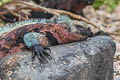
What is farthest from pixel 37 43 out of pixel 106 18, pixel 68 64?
pixel 106 18

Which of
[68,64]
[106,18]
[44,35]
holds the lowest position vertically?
[106,18]

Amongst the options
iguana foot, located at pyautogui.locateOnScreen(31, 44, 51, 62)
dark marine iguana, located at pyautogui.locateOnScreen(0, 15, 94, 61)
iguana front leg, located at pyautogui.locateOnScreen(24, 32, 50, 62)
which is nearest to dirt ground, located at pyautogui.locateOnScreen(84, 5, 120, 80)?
dark marine iguana, located at pyautogui.locateOnScreen(0, 15, 94, 61)

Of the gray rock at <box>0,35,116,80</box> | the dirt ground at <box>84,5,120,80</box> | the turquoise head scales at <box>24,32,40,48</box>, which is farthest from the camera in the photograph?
the dirt ground at <box>84,5,120,80</box>

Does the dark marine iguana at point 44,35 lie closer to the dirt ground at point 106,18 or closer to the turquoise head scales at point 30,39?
the turquoise head scales at point 30,39

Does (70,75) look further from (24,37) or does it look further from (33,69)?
(24,37)

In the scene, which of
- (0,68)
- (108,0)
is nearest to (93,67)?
(0,68)

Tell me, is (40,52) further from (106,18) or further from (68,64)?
(106,18)

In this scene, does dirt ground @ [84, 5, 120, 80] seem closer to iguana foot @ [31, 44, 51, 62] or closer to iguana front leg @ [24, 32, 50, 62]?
iguana front leg @ [24, 32, 50, 62]
